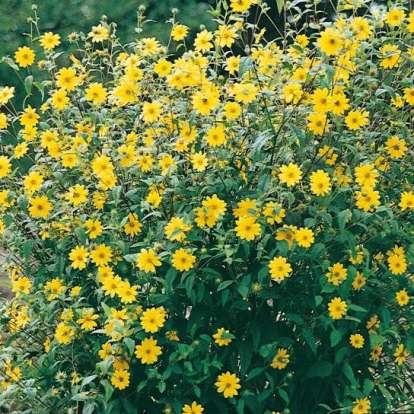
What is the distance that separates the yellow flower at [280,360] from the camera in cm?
244

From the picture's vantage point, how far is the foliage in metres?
2.35

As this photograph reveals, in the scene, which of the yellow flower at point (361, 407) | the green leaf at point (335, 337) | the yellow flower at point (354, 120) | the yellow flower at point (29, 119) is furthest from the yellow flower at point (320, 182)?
the yellow flower at point (29, 119)

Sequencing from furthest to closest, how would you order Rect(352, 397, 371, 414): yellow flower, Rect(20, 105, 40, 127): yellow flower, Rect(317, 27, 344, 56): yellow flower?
Rect(20, 105, 40, 127): yellow flower
Rect(352, 397, 371, 414): yellow flower
Rect(317, 27, 344, 56): yellow flower

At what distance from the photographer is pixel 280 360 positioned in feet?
8.04

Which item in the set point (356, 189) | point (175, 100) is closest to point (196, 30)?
point (175, 100)

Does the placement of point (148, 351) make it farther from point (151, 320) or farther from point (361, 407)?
point (361, 407)

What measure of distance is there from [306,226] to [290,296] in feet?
0.90

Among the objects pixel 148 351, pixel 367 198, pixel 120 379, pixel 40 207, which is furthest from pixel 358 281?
pixel 40 207

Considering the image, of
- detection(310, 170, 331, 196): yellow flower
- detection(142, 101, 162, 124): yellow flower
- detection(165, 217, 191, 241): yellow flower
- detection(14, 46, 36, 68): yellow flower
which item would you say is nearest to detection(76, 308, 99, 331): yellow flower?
detection(165, 217, 191, 241): yellow flower

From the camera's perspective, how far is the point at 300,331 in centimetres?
252

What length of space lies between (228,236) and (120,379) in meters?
0.50

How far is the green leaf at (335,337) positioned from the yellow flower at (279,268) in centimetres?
23

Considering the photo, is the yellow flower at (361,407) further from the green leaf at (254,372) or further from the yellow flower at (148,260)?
the yellow flower at (148,260)

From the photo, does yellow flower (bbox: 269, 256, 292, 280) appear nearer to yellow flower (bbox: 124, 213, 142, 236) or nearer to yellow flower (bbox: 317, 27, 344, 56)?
yellow flower (bbox: 124, 213, 142, 236)
